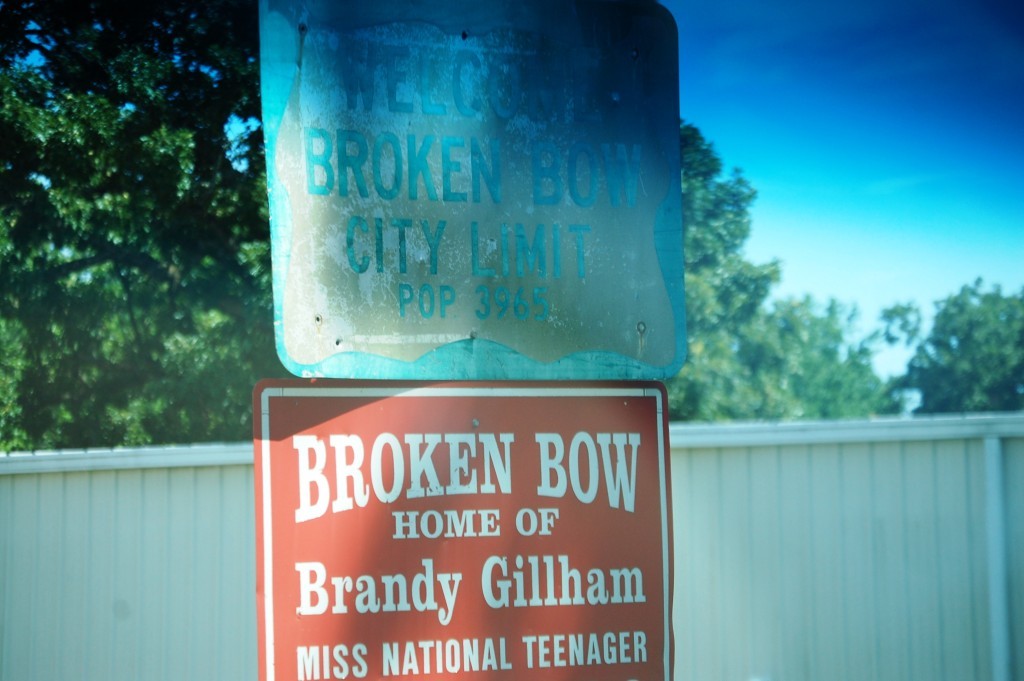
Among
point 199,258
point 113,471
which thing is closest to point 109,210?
point 199,258

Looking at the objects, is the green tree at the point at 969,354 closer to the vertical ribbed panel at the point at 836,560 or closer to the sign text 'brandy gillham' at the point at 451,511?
the vertical ribbed panel at the point at 836,560

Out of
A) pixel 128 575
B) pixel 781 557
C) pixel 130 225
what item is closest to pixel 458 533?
pixel 781 557

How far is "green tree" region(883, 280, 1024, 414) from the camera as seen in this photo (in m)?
35.0

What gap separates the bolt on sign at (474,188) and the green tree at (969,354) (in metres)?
35.0

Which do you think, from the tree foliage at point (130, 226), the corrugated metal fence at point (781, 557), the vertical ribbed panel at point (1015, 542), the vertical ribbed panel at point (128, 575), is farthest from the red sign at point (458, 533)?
the tree foliage at point (130, 226)

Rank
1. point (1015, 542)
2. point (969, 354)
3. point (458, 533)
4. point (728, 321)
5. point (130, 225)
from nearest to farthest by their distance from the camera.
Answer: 1. point (458, 533)
2. point (1015, 542)
3. point (130, 225)
4. point (728, 321)
5. point (969, 354)

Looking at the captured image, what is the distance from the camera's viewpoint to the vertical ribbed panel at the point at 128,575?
6500 millimetres

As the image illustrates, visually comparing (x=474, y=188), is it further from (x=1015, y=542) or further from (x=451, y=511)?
(x=1015, y=542)

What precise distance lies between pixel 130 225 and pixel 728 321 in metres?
14.6

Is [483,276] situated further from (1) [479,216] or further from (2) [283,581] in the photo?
(2) [283,581]

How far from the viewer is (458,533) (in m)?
1.65

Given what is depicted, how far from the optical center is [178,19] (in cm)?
1160

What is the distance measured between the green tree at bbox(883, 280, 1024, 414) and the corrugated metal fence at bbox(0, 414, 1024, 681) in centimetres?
2965

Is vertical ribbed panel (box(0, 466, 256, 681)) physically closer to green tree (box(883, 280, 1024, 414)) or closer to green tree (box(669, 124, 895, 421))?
green tree (box(669, 124, 895, 421))
